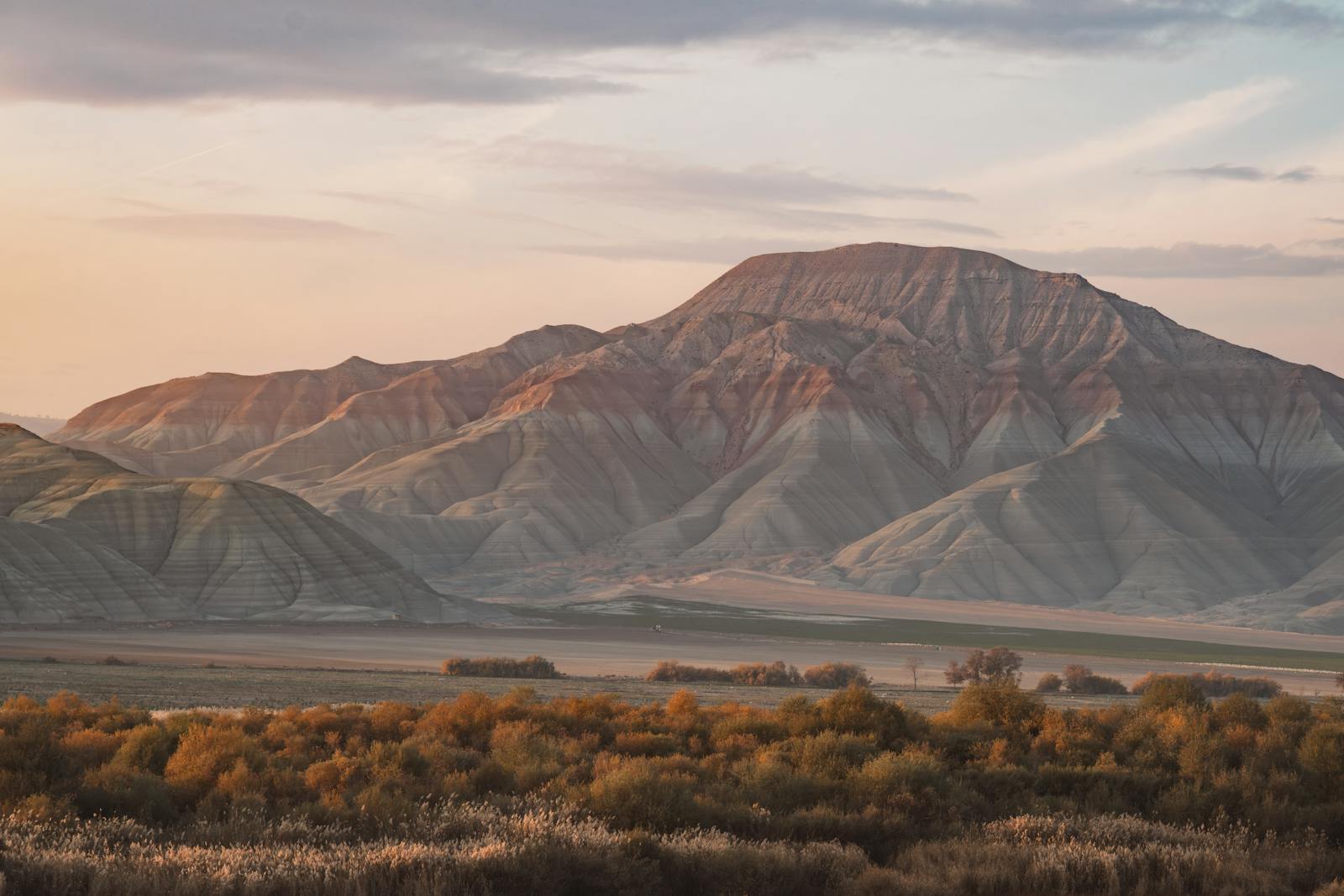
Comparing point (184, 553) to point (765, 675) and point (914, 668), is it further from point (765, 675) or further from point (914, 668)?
point (914, 668)

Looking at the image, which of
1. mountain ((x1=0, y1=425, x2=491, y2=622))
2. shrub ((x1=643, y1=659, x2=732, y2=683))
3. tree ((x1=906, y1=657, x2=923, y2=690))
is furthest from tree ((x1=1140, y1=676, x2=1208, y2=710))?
mountain ((x1=0, y1=425, x2=491, y2=622))

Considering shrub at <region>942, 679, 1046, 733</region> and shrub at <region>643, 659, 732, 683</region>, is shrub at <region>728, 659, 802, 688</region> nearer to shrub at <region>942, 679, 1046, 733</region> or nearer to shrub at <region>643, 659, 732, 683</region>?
shrub at <region>643, 659, 732, 683</region>

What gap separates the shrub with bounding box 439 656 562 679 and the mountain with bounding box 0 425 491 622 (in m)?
24.1

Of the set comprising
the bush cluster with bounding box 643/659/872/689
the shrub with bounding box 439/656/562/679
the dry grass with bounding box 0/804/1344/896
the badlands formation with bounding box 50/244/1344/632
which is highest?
the badlands formation with bounding box 50/244/1344/632

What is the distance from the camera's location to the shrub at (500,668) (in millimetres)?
64188

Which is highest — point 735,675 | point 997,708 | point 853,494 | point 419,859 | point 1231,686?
point 853,494

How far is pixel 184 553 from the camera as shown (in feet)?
305

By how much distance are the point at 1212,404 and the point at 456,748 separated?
188 m

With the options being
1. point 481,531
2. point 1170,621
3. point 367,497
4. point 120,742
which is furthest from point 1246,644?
point 120,742

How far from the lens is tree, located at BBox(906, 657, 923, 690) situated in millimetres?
68625

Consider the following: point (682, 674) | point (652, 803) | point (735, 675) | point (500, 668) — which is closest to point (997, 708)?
point (652, 803)

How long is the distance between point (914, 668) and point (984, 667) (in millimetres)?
5786

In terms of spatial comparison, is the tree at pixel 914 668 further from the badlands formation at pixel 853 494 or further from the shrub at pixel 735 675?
the badlands formation at pixel 853 494

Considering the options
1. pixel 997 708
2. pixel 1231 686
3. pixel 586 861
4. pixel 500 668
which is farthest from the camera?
pixel 1231 686
